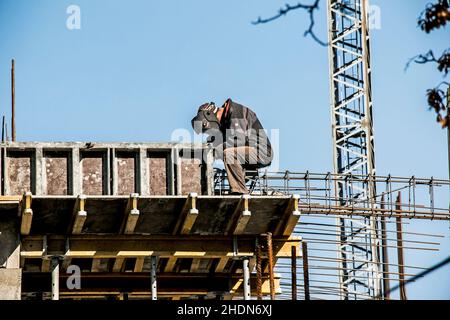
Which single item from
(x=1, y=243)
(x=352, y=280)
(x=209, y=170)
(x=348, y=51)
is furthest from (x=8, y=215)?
(x=348, y=51)

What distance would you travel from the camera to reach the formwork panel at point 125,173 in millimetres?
31375

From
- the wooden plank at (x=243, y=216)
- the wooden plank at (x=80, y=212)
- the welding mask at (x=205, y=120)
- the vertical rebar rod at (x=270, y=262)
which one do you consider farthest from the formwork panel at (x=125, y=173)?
the vertical rebar rod at (x=270, y=262)

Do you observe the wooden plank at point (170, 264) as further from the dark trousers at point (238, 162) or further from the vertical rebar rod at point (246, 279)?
the dark trousers at point (238, 162)

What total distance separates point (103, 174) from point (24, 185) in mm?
1830

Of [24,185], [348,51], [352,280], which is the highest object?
[348,51]

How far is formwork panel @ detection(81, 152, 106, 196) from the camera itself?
31234 millimetres

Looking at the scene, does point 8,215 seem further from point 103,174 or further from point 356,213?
point 356,213

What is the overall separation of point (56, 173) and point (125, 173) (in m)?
1.60

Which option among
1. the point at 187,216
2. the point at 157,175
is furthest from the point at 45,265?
the point at 187,216

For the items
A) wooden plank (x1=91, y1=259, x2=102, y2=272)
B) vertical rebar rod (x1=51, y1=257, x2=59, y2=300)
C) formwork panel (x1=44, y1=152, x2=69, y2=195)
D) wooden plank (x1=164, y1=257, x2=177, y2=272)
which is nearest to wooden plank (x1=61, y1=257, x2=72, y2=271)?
vertical rebar rod (x1=51, y1=257, x2=59, y2=300)

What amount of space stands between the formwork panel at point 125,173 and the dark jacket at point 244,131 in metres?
2.29

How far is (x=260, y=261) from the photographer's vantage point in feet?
102
